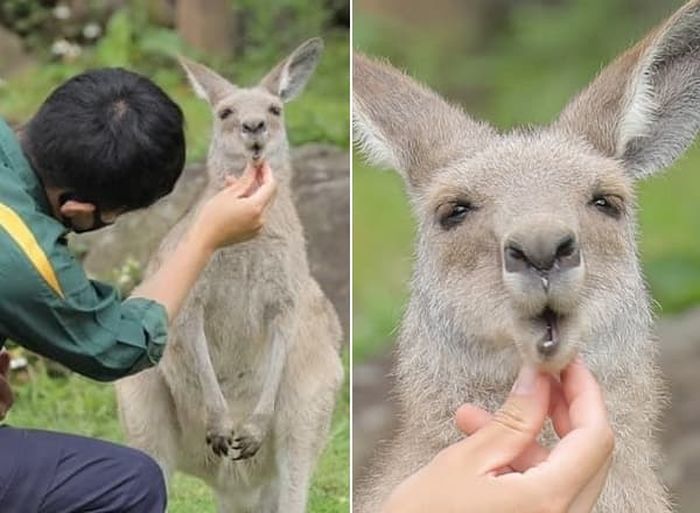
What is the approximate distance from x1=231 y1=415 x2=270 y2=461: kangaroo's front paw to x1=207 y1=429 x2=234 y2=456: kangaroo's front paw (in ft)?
0.05

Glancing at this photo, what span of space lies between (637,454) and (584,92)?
818 mm

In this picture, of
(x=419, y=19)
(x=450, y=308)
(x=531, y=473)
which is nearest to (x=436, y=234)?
(x=450, y=308)

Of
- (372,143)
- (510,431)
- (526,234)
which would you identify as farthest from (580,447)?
(372,143)

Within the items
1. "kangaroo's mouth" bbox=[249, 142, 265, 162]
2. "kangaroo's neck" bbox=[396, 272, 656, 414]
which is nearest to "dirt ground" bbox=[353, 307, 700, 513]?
"kangaroo's neck" bbox=[396, 272, 656, 414]

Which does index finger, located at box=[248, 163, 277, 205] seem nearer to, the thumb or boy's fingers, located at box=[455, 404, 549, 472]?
boy's fingers, located at box=[455, 404, 549, 472]

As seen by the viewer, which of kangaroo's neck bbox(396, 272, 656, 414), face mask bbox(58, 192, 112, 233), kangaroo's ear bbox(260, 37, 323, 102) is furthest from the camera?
kangaroo's ear bbox(260, 37, 323, 102)

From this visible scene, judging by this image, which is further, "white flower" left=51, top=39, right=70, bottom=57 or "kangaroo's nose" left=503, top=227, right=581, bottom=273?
"white flower" left=51, top=39, right=70, bottom=57

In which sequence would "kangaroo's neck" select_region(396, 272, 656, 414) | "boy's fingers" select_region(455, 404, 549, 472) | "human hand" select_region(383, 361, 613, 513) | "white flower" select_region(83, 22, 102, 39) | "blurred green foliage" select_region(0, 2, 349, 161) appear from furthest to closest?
"white flower" select_region(83, 22, 102, 39) → "blurred green foliage" select_region(0, 2, 349, 161) → "kangaroo's neck" select_region(396, 272, 656, 414) → "boy's fingers" select_region(455, 404, 549, 472) → "human hand" select_region(383, 361, 613, 513)

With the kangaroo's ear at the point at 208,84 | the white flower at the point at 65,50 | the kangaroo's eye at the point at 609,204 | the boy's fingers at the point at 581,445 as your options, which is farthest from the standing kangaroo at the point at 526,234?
the white flower at the point at 65,50

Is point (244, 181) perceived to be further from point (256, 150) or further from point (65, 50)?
point (65, 50)

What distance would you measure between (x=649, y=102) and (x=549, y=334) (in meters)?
0.76

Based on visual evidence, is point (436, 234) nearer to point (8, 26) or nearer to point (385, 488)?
point (385, 488)

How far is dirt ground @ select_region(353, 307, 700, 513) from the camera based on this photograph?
4070mm

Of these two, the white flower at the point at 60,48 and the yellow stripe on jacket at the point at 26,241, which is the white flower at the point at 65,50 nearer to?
the white flower at the point at 60,48
